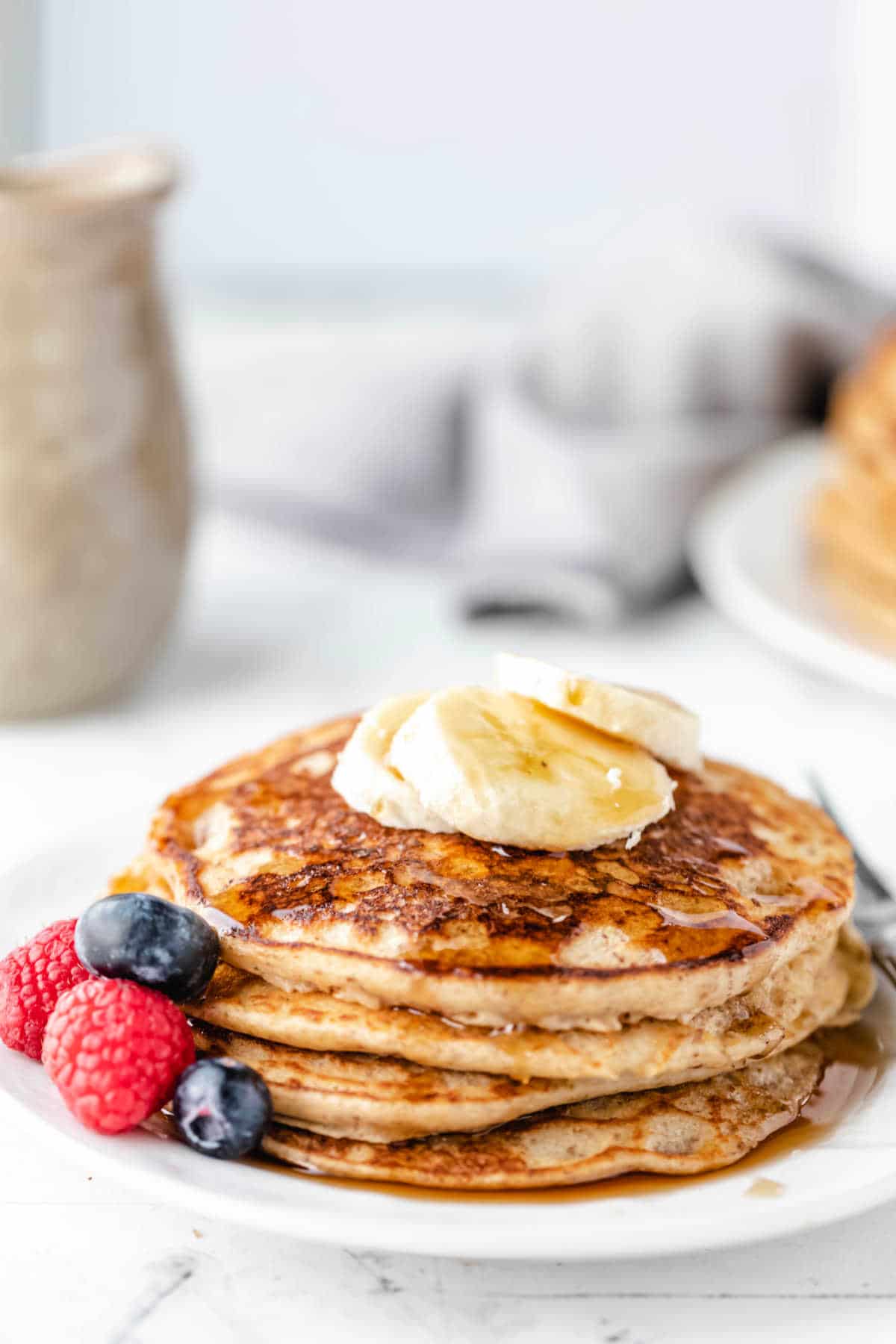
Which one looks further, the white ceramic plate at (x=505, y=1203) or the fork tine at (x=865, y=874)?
the fork tine at (x=865, y=874)

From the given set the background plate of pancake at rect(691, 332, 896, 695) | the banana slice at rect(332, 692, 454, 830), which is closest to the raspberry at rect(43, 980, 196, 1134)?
the banana slice at rect(332, 692, 454, 830)

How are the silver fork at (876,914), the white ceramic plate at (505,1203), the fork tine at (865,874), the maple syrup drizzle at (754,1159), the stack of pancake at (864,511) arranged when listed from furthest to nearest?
1. the stack of pancake at (864,511)
2. the fork tine at (865,874)
3. the silver fork at (876,914)
4. the maple syrup drizzle at (754,1159)
5. the white ceramic plate at (505,1203)

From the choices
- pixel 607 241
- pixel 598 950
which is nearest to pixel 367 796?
pixel 598 950

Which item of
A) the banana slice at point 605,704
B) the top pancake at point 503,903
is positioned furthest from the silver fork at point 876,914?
the banana slice at point 605,704

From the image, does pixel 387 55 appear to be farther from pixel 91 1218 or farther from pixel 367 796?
pixel 91 1218

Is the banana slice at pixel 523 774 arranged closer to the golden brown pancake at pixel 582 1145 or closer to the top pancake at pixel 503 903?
the top pancake at pixel 503 903

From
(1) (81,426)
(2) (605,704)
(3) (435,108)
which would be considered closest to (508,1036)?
(2) (605,704)

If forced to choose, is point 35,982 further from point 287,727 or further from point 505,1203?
point 287,727

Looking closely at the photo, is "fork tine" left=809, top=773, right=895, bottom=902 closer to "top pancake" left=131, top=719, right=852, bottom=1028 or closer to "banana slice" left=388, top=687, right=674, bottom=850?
"top pancake" left=131, top=719, right=852, bottom=1028
